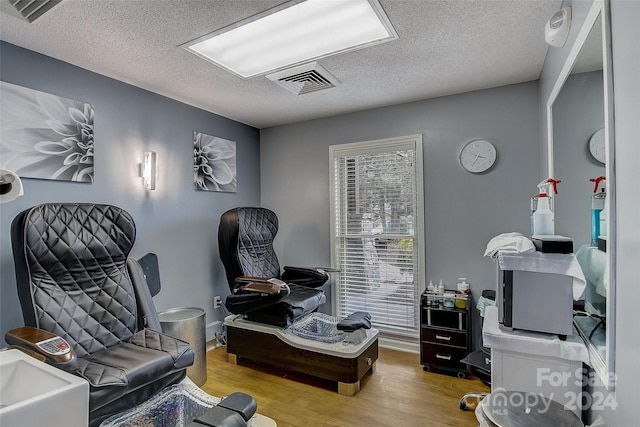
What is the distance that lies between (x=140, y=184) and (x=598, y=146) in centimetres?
300

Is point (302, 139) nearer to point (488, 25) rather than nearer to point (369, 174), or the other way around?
point (369, 174)

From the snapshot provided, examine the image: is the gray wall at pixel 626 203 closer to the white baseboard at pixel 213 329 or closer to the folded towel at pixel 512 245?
the folded towel at pixel 512 245

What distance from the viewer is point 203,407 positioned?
5.61ft

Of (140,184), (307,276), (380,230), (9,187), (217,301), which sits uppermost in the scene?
(140,184)

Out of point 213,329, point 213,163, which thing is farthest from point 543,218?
point 213,329

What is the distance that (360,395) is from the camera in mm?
2377

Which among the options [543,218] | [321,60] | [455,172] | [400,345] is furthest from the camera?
[400,345]

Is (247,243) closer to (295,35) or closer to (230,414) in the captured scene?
(295,35)

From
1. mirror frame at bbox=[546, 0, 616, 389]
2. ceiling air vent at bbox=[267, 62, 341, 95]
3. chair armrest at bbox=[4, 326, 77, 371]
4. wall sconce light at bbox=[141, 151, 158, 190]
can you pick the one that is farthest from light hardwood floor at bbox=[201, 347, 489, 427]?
ceiling air vent at bbox=[267, 62, 341, 95]

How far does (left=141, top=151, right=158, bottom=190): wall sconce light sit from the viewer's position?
277 centimetres

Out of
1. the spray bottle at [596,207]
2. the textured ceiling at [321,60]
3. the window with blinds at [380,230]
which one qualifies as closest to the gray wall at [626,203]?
the spray bottle at [596,207]

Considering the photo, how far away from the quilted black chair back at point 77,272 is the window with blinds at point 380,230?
6.80 ft

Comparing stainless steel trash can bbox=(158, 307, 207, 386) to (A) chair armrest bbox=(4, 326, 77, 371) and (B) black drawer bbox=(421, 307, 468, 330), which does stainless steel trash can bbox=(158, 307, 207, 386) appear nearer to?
(A) chair armrest bbox=(4, 326, 77, 371)

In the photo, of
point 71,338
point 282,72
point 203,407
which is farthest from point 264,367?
point 282,72
